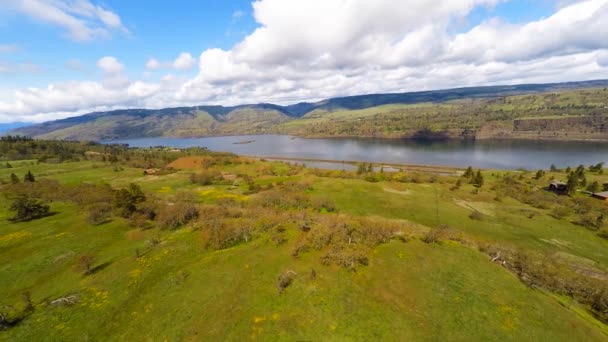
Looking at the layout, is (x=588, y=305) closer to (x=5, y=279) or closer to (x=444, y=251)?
(x=444, y=251)

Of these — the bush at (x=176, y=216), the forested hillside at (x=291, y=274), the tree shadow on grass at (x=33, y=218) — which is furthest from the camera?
the tree shadow on grass at (x=33, y=218)

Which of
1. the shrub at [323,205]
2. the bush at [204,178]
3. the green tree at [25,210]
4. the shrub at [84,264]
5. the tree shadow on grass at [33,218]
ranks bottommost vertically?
the shrub at [323,205]

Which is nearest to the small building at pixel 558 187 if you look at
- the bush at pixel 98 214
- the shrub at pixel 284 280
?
the shrub at pixel 284 280

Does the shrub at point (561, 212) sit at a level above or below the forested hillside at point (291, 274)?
below

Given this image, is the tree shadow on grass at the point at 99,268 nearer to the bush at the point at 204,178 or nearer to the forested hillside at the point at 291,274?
the forested hillside at the point at 291,274

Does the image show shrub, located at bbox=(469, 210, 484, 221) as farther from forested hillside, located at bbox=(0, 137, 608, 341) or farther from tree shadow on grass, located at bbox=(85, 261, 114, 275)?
tree shadow on grass, located at bbox=(85, 261, 114, 275)

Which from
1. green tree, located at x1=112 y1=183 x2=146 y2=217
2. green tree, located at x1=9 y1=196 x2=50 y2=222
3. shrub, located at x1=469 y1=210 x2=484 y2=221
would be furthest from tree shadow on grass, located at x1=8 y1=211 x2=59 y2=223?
shrub, located at x1=469 y1=210 x2=484 y2=221

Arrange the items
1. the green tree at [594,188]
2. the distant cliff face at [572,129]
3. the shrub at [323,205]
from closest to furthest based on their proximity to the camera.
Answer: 1. the shrub at [323,205]
2. the green tree at [594,188]
3. the distant cliff face at [572,129]

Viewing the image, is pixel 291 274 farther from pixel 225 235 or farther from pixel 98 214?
pixel 98 214

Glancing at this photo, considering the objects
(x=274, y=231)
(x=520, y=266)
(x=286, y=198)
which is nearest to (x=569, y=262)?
(x=520, y=266)
